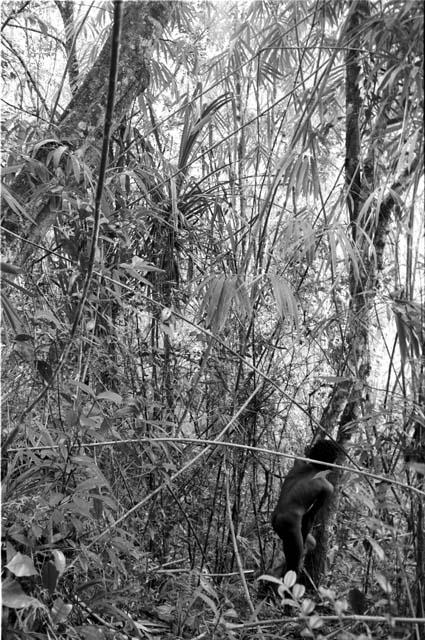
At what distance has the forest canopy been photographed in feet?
4.32

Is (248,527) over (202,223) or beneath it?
beneath

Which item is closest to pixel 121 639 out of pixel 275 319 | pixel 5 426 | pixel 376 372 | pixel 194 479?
pixel 5 426

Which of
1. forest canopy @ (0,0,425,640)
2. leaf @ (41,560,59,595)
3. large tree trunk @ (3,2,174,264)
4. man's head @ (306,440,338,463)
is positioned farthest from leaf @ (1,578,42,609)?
man's head @ (306,440,338,463)

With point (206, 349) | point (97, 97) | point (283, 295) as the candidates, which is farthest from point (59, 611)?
point (97, 97)

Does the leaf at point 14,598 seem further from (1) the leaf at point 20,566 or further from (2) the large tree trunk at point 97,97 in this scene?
(2) the large tree trunk at point 97,97

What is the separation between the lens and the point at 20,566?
3.65 feet

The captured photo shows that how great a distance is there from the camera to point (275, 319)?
8.44 ft

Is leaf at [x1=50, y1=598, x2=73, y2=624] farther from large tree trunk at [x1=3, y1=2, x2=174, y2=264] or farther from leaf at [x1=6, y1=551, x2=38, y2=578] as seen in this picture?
large tree trunk at [x1=3, y1=2, x2=174, y2=264]

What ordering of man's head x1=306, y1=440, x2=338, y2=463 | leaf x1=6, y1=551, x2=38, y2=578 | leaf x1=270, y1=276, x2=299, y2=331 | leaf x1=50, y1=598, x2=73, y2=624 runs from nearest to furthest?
leaf x1=6, y1=551, x2=38, y2=578, leaf x1=50, y1=598, x2=73, y2=624, leaf x1=270, y1=276, x2=299, y2=331, man's head x1=306, y1=440, x2=338, y2=463

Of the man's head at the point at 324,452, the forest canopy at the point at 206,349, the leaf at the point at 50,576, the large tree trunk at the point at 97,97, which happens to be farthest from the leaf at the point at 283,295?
the leaf at the point at 50,576

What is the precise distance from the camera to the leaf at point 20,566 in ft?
3.61

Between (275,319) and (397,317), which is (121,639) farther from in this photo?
(275,319)

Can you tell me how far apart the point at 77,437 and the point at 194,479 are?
1.06 meters

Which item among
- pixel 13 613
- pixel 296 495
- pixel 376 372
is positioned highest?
pixel 376 372
